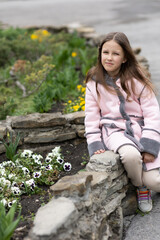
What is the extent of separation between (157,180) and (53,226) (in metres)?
1.21

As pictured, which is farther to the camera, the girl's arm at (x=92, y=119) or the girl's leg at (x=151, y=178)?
the girl's arm at (x=92, y=119)

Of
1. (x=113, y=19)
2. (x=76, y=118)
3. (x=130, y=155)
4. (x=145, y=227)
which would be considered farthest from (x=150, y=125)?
(x=113, y=19)

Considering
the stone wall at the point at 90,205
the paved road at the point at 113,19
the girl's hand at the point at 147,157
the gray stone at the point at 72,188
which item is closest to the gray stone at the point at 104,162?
the stone wall at the point at 90,205

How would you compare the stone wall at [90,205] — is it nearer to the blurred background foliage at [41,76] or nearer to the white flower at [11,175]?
the white flower at [11,175]

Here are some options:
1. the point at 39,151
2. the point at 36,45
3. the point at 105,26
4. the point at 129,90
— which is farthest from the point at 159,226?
the point at 105,26

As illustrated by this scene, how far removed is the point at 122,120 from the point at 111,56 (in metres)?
0.53

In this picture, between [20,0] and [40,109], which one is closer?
[40,109]

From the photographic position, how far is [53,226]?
2010 mm

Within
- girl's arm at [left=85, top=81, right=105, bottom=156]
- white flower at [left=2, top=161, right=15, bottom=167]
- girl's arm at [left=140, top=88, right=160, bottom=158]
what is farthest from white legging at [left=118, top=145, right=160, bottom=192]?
white flower at [left=2, top=161, right=15, bottom=167]

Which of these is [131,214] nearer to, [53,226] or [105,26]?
[53,226]

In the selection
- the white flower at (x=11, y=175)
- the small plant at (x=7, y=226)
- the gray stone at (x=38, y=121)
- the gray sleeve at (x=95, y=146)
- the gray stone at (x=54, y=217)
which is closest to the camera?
the gray stone at (x=54, y=217)

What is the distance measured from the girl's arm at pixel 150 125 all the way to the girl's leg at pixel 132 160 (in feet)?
0.41

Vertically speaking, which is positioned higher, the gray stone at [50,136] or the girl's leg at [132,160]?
the girl's leg at [132,160]

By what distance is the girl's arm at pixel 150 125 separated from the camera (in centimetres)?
298
